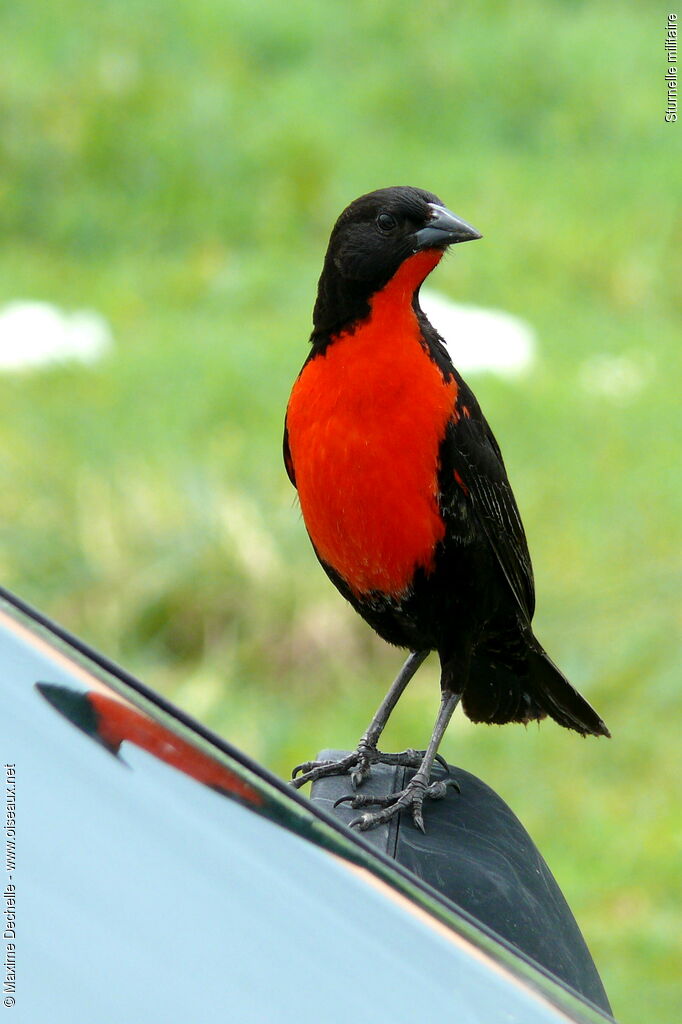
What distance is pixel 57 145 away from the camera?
8133 mm

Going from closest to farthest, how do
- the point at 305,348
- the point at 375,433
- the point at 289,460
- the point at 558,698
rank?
1. the point at 375,433
2. the point at 289,460
3. the point at 558,698
4. the point at 305,348

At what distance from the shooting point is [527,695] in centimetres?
270

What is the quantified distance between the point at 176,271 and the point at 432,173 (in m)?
1.46

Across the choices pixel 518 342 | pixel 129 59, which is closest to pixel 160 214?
pixel 129 59

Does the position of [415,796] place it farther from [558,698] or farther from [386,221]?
[386,221]

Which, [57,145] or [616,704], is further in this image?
A: [57,145]

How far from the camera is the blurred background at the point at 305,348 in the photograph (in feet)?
16.9

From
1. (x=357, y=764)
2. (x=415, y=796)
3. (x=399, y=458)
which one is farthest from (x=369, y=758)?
(x=399, y=458)

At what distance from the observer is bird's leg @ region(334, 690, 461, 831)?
237 centimetres

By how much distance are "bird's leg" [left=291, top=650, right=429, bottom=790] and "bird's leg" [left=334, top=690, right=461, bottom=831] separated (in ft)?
0.32

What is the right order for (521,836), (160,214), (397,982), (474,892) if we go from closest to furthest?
1. (397,982)
2. (474,892)
3. (521,836)
4. (160,214)

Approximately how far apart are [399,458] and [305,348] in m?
4.44

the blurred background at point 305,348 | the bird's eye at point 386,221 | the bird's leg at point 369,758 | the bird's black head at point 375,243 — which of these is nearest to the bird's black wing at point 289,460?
the bird's black head at point 375,243

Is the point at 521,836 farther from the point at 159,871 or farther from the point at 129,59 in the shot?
the point at 129,59
